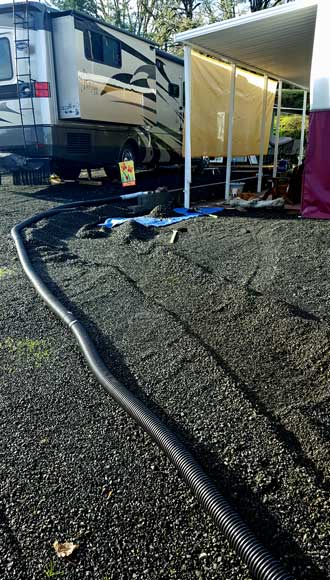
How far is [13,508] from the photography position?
1835mm

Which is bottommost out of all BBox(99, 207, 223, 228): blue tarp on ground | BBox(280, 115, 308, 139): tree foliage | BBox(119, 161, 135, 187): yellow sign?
BBox(99, 207, 223, 228): blue tarp on ground

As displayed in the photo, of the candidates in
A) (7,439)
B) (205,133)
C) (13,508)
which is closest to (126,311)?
(7,439)

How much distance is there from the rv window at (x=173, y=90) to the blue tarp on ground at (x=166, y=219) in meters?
6.67

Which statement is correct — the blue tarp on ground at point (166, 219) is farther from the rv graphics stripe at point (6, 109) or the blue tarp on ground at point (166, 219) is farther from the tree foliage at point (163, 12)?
the tree foliage at point (163, 12)

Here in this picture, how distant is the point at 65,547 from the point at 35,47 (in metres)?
8.91

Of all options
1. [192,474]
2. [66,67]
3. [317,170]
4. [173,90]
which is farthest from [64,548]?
[173,90]

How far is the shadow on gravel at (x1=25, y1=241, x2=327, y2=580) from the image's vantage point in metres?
1.61

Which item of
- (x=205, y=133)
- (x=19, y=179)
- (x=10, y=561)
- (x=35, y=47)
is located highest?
(x=35, y=47)

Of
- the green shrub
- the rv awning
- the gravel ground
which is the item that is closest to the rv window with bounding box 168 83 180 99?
the rv awning

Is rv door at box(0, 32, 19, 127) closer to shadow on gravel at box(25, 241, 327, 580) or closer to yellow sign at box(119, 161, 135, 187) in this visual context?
yellow sign at box(119, 161, 135, 187)

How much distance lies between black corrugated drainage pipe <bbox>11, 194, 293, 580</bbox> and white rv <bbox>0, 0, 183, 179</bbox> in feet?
21.7

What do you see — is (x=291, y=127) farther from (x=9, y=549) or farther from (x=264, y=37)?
(x=9, y=549)

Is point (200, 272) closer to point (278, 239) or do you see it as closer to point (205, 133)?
point (278, 239)

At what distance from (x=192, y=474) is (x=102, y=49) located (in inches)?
387
